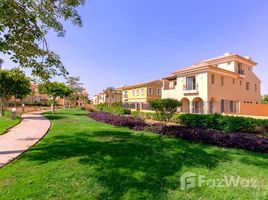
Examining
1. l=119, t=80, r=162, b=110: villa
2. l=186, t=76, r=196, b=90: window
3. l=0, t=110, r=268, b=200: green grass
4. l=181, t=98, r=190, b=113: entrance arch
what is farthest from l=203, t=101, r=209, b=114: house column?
l=0, t=110, r=268, b=200: green grass

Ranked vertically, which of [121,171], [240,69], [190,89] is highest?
[240,69]

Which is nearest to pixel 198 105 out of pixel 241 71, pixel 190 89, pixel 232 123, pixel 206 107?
pixel 190 89

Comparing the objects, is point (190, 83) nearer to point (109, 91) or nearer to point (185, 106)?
point (185, 106)

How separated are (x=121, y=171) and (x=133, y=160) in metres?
1.00

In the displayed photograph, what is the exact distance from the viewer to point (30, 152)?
289 inches

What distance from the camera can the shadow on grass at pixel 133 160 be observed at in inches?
185

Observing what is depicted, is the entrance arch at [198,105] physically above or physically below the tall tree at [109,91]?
below

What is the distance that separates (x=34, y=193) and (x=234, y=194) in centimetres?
451

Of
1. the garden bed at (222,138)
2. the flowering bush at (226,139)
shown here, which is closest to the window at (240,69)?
the garden bed at (222,138)

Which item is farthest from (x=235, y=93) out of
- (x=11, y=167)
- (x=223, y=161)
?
(x=11, y=167)

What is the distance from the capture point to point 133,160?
6422 mm

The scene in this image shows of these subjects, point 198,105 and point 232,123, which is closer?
point 232,123

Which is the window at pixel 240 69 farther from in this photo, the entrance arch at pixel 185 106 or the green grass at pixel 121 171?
the green grass at pixel 121 171

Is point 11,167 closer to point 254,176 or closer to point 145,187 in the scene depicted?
point 145,187
